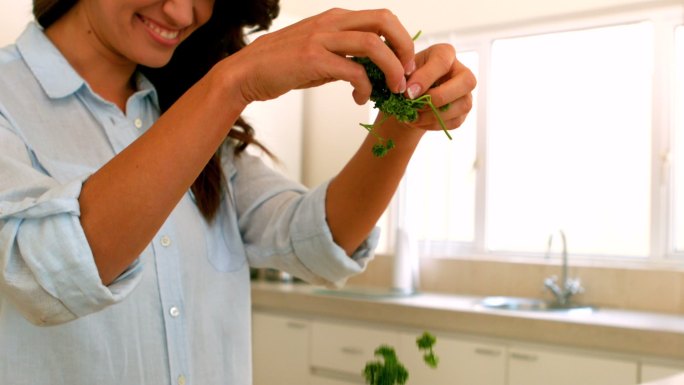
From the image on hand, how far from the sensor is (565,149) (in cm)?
343

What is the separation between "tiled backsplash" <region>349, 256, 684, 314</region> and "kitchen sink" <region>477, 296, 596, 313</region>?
45 millimetres

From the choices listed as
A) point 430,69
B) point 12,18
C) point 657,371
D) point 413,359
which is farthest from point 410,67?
point 413,359

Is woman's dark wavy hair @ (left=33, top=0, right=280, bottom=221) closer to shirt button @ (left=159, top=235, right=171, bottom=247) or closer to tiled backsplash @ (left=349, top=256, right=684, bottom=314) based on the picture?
shirt button @ (left=159, top=235, right=171, bottom=247)

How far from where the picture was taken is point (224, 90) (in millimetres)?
820

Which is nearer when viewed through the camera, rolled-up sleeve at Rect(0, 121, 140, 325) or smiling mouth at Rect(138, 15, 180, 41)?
rolled-up sleeve at Rect(0, 121, 140, 325)

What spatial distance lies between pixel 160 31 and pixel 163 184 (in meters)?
0.40

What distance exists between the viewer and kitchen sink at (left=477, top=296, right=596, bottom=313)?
3184 mm

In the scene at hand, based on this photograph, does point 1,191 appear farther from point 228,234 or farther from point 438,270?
point 438,270

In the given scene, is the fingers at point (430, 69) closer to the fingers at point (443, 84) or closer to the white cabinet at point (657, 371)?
the fingers at point (443, 84)

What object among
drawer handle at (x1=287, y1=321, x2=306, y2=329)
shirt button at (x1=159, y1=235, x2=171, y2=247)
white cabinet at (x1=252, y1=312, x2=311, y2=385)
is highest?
shirt button at (x1=159, y1=235, x2=171, y2=247)

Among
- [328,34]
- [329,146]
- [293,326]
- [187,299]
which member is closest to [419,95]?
[328,34]

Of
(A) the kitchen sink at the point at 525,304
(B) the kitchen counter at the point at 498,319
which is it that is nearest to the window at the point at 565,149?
(A) the kitchen sink at the point at 525,304

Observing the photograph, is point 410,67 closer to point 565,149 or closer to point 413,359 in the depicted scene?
point 413,359

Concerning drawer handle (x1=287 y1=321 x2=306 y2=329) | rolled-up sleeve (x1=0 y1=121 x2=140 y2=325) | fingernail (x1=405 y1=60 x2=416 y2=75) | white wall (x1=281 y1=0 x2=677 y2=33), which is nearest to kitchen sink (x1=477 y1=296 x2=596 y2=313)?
drawer handle (x1=287 y1=321 x2=306 y2=329)
